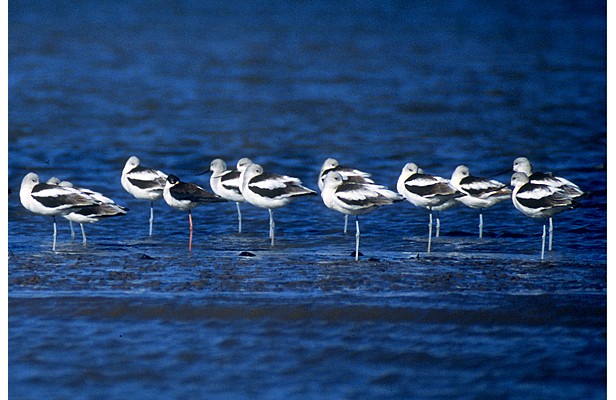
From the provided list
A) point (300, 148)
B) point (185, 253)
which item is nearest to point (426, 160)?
point (300, 148)

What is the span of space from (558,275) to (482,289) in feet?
3.23

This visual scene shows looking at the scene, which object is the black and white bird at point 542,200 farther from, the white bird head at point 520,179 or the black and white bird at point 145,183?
the black and white bird at point 145,183

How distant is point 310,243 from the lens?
12961mm

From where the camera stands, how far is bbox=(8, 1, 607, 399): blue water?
833 cm

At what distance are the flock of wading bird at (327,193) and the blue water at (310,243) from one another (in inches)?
13.7

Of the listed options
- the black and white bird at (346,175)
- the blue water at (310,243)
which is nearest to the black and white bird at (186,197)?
the blue water at (310,243)

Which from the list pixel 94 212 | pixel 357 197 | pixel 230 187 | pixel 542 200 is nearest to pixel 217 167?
pixel 230 187

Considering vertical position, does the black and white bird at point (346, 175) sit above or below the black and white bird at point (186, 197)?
above

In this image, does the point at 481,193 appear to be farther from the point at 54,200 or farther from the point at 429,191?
the point at 54,200

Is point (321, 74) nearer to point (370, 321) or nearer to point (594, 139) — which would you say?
point (594, 139)

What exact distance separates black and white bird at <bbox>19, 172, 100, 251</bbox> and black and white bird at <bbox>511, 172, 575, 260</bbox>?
4.70 m

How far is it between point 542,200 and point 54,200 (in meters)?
5.32

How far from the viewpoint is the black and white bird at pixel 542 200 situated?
12547 mm

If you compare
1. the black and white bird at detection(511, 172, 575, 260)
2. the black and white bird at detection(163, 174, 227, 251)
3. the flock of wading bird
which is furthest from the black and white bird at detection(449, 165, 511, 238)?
the black and white bird at detection(163, 174, 227, 251)
